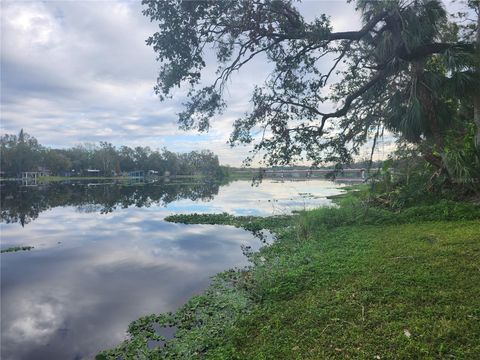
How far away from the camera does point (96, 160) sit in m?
104

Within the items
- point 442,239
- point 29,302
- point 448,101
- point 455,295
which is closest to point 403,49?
point 448,101

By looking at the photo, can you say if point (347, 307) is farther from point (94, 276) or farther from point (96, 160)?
point (96, 160)

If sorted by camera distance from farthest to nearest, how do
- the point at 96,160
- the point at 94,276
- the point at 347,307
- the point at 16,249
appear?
1. the point at 96,160
2. the point at 16,249
3. the point at 94,276
4. the point at 347,307

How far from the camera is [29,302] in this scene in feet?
29.5

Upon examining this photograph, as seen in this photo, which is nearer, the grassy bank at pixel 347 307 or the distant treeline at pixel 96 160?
the grassy bank at pixel 347 307

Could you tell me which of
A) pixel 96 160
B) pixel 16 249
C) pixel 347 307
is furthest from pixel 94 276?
pixel 96 160

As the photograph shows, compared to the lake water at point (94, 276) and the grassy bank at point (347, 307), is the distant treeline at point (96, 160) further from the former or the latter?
the grassy bank at point (347, 307)

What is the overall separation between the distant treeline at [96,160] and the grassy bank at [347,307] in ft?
294

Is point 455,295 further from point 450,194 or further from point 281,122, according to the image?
point 450,194

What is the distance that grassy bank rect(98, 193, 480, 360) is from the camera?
4.06 m

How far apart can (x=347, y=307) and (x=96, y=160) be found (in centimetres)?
10950

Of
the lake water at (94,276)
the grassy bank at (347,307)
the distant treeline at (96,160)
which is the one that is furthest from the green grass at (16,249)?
the distant treeline at (96,160)

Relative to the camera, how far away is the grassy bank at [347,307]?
160 inches

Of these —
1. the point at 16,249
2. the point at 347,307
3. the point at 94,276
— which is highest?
the point at 347,307
